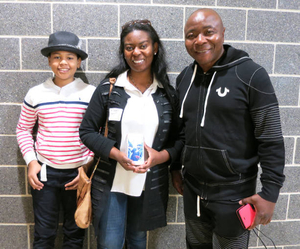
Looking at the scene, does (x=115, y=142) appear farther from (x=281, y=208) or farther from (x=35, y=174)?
(x=281, y=208)

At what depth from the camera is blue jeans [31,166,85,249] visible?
5.35ft

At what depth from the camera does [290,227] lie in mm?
2031

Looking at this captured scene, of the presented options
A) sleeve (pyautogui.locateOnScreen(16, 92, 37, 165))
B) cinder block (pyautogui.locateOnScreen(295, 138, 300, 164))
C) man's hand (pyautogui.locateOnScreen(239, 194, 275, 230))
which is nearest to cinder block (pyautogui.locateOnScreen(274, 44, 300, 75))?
cinder block (pyautogui.locateOnScreen(295, 138, 300, 164))

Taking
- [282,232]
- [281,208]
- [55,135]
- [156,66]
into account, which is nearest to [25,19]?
[55,135]

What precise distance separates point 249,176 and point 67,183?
1.02 meters

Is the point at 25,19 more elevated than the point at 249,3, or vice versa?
the point at 249,3

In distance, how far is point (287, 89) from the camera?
6.20ft

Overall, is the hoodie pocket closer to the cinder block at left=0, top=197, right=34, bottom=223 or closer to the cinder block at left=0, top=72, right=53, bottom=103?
the cinder block at left=0, top=72, right=53, bottom=103

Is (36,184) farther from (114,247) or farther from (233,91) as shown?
(233,91)

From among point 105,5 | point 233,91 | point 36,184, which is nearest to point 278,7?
point 233,91

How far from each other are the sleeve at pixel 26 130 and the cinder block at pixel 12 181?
28 cm

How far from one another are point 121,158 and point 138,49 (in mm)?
559

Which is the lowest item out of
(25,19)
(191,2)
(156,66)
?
(156,66)

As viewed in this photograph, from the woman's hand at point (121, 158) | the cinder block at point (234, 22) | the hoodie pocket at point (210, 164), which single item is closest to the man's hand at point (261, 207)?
the hoodie pocket at point (210, 164)
